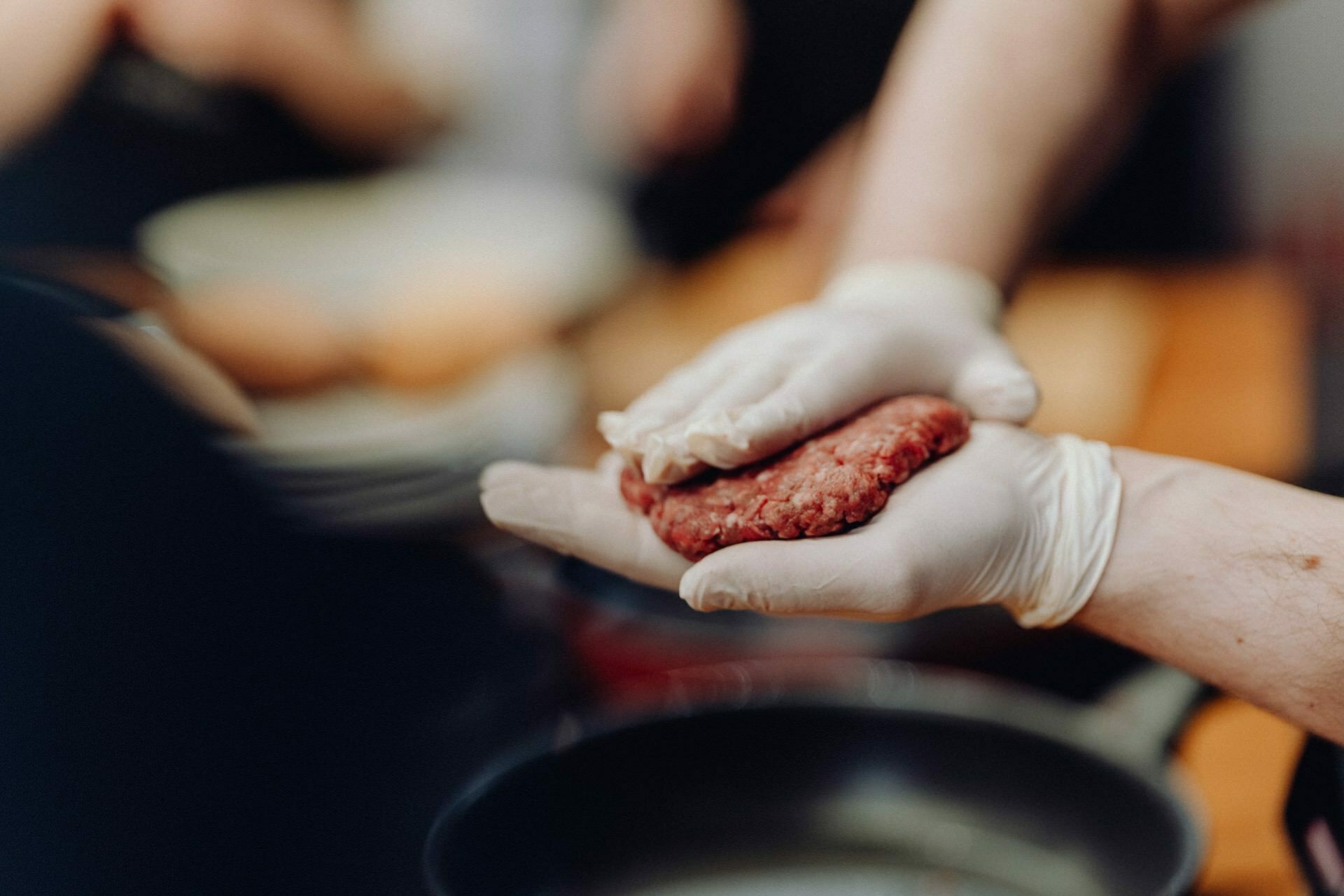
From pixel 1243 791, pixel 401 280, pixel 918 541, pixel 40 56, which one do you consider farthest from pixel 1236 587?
pixel 401 280

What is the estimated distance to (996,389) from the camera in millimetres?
738

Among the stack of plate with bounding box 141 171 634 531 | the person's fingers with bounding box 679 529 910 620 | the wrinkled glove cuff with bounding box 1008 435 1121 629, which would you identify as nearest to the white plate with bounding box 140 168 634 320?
the stack of plate with bounding box 141 171 634 531

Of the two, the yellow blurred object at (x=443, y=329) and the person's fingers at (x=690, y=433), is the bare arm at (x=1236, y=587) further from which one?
the yellow blurred object at (x=443, y=329)

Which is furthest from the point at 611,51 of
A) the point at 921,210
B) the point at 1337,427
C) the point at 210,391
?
the point at 210,391

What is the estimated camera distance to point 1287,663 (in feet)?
1.97

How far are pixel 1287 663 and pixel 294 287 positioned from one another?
4.94 feet

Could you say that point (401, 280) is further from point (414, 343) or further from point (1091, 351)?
point (1091, 351)

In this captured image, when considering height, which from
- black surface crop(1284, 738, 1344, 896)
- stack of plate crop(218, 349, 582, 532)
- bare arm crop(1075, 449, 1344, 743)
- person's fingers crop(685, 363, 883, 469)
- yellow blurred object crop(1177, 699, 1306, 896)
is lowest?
yellow blurred object crop(1177, 699, 1306, 896)

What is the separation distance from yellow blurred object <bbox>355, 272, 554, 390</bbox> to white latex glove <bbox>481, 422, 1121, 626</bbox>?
0.98 metres

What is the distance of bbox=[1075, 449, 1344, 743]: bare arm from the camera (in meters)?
0.59

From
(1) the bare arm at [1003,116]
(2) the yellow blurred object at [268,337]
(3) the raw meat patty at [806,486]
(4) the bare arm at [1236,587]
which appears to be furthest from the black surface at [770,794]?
(2) the yellow blurred object at [268,337]

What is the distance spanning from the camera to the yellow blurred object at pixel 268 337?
1271 millimetres

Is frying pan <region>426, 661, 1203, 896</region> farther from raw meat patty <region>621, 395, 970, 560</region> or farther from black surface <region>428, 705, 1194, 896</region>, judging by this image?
raw meat patty <region>621, 395, 970, 560</region>

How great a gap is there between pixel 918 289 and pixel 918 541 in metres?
0.38
